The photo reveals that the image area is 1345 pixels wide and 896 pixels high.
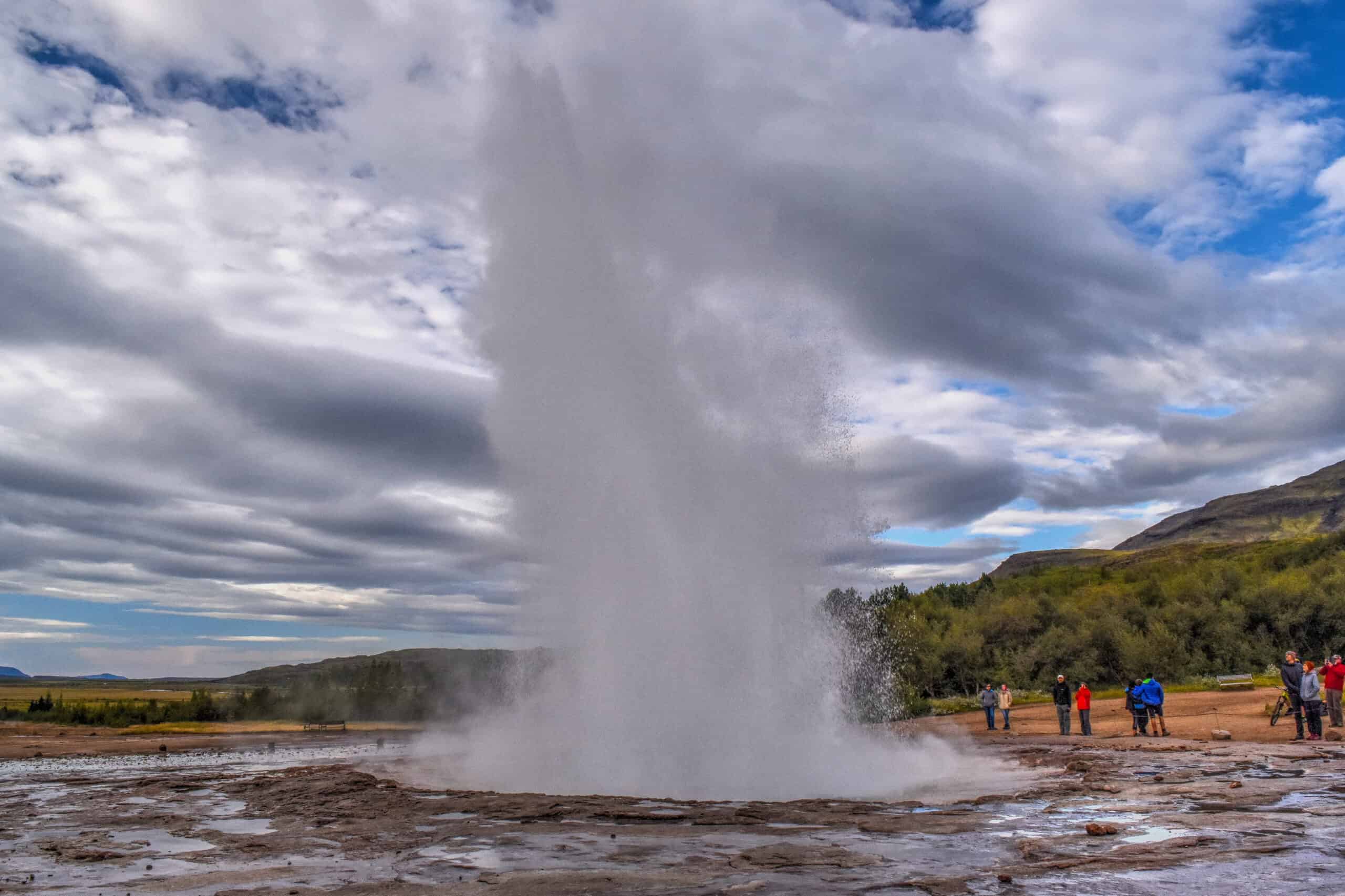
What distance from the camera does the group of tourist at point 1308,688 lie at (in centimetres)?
2017

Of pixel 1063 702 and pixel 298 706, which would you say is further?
pixel 298 706

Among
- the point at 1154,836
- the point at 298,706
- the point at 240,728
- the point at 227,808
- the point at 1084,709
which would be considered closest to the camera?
the point at 1154,836

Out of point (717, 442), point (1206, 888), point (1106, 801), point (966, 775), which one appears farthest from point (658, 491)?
point (1206, 888)

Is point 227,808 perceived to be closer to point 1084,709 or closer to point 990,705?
point 1084,709

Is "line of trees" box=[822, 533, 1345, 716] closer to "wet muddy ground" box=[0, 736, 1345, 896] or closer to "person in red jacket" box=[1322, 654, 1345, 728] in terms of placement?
"person in red jacket" box=[1322, 654, 1345, 728]

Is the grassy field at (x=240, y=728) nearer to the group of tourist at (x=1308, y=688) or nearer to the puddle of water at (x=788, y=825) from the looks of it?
the group of tourist at (x=1308, y=688)

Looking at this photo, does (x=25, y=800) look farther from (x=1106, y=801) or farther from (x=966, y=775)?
(x=1106, y=801)

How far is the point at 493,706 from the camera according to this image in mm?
38812

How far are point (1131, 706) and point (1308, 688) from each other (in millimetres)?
7773

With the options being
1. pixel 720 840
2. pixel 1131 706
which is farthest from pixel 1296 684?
pixel 720 840

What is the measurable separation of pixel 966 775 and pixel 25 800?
59.9 feet

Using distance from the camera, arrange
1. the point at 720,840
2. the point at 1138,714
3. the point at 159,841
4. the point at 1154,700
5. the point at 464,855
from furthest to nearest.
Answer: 1. the point at 1138,714
2. the point at 1154,700
3. the point at 159,841
4. the point at 720,840
5. the point at 464,855

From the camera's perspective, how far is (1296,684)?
811 inches

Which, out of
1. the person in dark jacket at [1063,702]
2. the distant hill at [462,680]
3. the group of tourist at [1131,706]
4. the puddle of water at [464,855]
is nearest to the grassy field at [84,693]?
the distant hill at [462,680]
